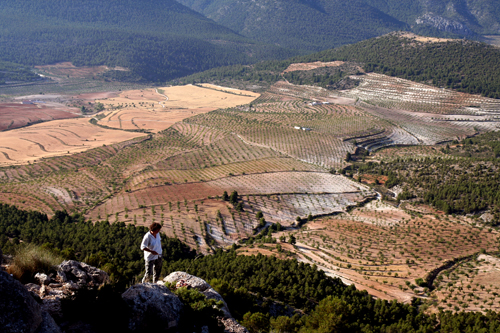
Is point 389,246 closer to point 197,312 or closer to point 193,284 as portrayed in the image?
point 193,284

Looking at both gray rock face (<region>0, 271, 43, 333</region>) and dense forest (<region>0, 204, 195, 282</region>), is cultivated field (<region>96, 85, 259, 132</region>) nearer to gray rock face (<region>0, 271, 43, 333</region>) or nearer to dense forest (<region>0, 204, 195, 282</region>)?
dense forest (<region>0, 204, 195, 282</region>)

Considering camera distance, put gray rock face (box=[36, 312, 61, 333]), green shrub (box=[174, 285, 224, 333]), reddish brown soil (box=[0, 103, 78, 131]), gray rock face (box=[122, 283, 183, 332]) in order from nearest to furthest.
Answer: gray rock face (box=[36, 312, 61, 333]) → gray rock face (box=[122, 283, 183, 332]) → green shrub (box=[174, 285, 224, 333]) → reddish brown soil (box=[0, 103, 78, 131])

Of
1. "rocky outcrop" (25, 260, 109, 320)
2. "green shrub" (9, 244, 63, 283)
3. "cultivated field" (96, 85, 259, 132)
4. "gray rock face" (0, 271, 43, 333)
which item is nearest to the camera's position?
"gray rock face" (0, 271, 43, 333)

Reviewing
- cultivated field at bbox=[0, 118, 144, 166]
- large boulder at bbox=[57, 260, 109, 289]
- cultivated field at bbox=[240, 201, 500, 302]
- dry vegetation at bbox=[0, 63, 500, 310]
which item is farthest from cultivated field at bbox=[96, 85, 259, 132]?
large boulder at bbox=[57, 260, 109, 289]

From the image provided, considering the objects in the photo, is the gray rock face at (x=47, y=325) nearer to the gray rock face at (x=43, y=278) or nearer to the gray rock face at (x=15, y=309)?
the gray rock face at (x=15, y=309)

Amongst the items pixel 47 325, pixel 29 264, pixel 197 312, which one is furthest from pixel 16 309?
pixel 197 312

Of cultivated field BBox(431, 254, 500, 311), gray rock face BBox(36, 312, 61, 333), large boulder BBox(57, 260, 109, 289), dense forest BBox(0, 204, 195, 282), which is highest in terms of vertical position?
gray rock face BBox(36, 312, 61, 333)

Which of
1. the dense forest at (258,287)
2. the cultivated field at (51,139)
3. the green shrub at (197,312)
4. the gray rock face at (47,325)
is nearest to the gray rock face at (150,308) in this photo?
the green shrub at (197,312)
